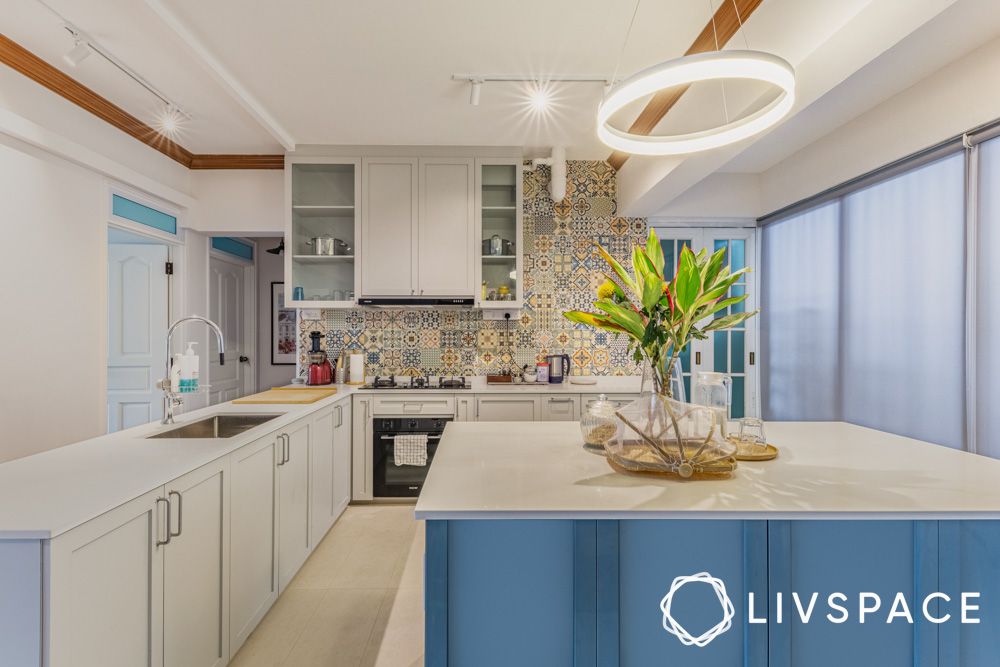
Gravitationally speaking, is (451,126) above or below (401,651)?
above

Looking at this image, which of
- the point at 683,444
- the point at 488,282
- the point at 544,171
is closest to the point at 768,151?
the point at 544,171

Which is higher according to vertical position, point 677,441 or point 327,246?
point 327,246

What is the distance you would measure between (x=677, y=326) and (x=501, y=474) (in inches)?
26.1

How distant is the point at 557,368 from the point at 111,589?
2.87 metres

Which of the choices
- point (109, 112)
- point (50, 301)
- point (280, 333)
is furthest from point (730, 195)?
point (280, 333)

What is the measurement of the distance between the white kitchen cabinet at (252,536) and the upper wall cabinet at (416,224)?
173 cm

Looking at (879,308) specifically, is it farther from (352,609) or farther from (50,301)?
(50,301)

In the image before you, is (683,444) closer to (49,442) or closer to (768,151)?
(768,151)

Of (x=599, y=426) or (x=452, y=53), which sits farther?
(x=452, y=53)

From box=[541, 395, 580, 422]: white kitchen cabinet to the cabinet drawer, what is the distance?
676mm

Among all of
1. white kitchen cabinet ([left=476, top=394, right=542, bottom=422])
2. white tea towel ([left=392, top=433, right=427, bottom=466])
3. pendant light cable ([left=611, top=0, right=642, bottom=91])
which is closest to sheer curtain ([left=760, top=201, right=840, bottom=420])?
pendant light cable ([left=611, top=0, right=642, bottom=91])

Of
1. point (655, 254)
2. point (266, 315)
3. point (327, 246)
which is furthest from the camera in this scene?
point (266, 315)

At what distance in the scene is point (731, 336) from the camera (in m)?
3.98

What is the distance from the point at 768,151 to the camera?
11.1 ft
